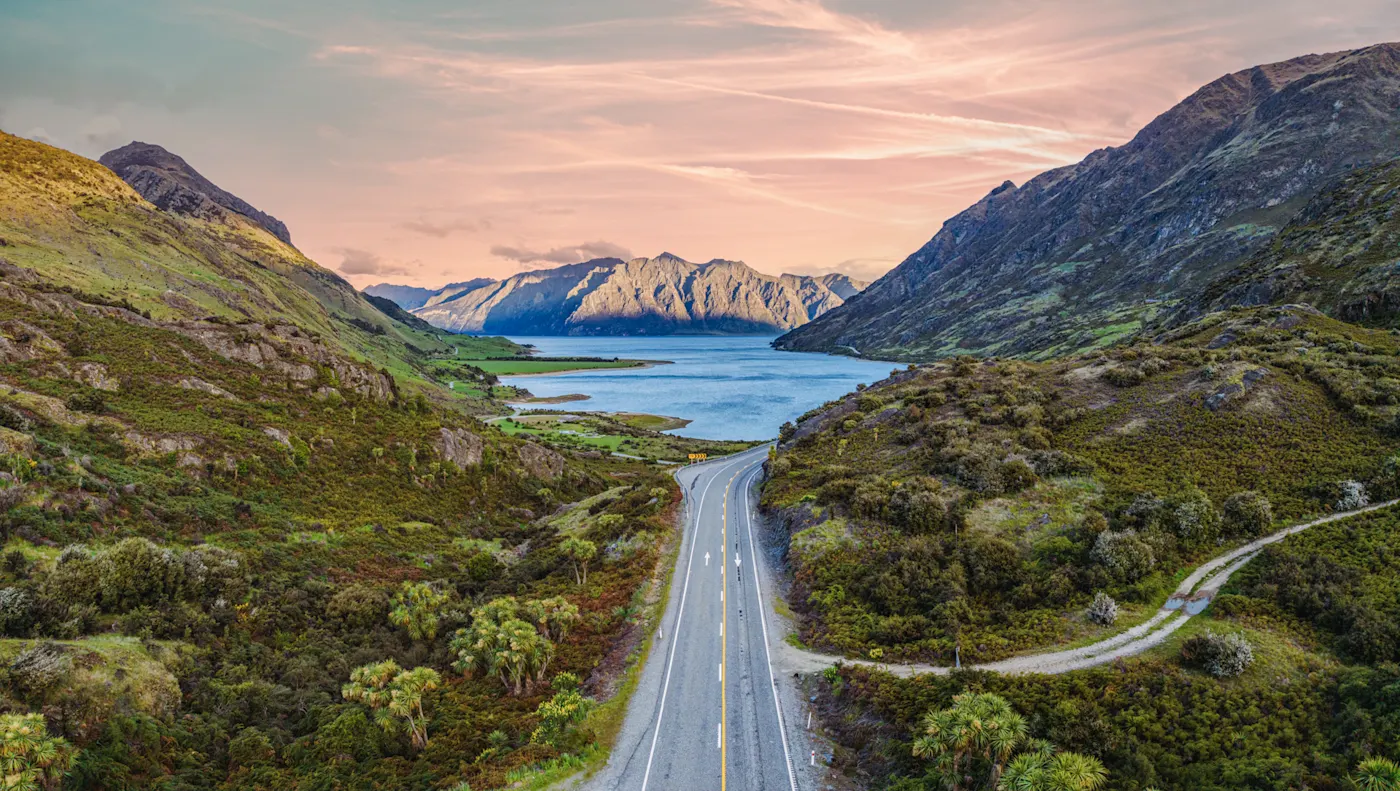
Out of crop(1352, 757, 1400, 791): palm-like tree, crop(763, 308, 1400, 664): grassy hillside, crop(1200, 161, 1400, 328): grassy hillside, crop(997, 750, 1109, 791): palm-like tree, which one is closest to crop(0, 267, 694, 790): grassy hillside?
crop(763, 308, 1400, 664): grassy hillside

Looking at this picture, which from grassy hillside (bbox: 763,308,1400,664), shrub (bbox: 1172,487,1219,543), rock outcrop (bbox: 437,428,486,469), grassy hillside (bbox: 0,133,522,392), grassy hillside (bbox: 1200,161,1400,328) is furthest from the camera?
grassy hillside (bbox: 0,133,522,392)

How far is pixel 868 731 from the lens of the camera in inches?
927

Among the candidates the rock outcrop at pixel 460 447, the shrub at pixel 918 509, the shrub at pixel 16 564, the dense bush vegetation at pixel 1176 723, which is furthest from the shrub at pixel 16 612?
the shrub at pixel 918 509

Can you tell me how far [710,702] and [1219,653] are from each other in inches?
813

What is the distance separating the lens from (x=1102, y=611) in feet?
89.4

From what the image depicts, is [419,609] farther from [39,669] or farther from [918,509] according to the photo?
[918,509]

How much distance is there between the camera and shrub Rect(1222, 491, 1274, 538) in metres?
31.8

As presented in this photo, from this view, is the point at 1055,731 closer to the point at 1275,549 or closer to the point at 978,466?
the point at 1275,549

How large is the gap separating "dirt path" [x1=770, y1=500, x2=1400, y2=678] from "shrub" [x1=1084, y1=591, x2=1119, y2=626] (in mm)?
885

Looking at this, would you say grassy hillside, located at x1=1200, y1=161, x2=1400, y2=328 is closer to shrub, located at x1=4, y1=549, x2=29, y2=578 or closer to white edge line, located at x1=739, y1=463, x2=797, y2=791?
white edge line, located at x1=739, y1=463, x2=797, y2=791

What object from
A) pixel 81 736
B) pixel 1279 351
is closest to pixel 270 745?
pixel 81 736

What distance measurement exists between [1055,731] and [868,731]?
6831mm

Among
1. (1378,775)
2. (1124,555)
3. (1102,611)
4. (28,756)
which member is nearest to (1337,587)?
(1124,555)

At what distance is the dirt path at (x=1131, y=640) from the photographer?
24.9 metres
